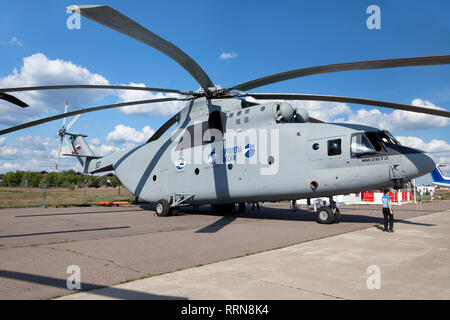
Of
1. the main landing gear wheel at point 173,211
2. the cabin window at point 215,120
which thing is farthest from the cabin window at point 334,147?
the main landing gear wheel at point 173,211

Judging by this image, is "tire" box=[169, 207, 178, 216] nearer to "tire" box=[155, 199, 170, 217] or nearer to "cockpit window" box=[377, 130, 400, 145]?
"tire" box=[155, 199, 170, 217]

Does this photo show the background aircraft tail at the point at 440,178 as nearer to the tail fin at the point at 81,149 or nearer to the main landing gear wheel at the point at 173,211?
the main landing gear wheel at the point at 173,211

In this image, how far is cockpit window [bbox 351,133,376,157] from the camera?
10.4 m

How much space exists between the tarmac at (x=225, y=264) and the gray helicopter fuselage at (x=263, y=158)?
214 centimetres

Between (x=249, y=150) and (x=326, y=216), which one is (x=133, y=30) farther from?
(x=326, y=216)

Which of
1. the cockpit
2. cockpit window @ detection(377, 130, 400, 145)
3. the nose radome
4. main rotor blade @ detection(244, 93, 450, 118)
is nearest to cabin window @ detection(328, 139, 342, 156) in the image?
the cockpit

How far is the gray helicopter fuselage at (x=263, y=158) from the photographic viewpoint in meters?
10.4

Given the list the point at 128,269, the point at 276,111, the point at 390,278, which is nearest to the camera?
the point at 390,278

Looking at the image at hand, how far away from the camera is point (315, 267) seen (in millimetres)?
5516

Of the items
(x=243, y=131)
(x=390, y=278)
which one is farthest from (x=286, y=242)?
(x=243, y=131)

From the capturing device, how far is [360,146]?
10.5 m

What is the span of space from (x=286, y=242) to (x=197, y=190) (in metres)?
7.02

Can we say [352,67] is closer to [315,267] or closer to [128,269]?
[315,267]

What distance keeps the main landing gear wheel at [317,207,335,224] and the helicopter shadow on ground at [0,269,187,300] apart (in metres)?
9.19
